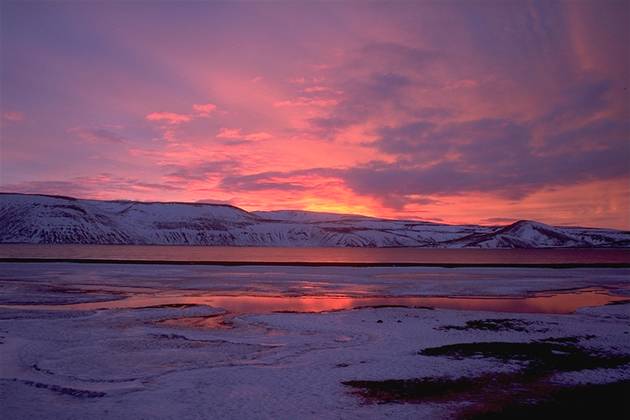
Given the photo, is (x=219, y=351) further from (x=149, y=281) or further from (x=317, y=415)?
(x=149, y=281)

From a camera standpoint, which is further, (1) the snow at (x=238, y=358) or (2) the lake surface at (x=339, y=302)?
(2) the lake surface at (x=339, y=302)

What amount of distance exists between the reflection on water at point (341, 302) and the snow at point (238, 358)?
6.63 feet

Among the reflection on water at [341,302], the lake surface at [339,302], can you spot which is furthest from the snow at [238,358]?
the reflection on water at [341,302]

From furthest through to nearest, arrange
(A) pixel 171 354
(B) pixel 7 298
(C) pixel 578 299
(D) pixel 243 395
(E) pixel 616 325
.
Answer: (C) pixel 578 299
(B) pixel 7 298
(E) pixel 616 325
(A) pixel 171 354
(D) pixel 243 395

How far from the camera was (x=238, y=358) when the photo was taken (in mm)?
16266

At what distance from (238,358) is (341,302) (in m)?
16.8

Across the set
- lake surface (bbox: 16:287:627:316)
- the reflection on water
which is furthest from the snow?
the reflection on water

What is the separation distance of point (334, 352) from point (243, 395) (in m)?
5.47

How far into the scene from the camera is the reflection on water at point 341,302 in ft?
94.1

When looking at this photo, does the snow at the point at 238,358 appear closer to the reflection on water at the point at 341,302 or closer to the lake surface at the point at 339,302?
the lake surface at the point at 339,302

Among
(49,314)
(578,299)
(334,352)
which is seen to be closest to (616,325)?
(578,299)

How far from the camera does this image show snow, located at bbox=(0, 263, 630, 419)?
1171 centimetres

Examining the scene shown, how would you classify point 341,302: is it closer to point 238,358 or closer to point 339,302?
point 339,302

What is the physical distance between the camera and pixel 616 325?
938 inches
